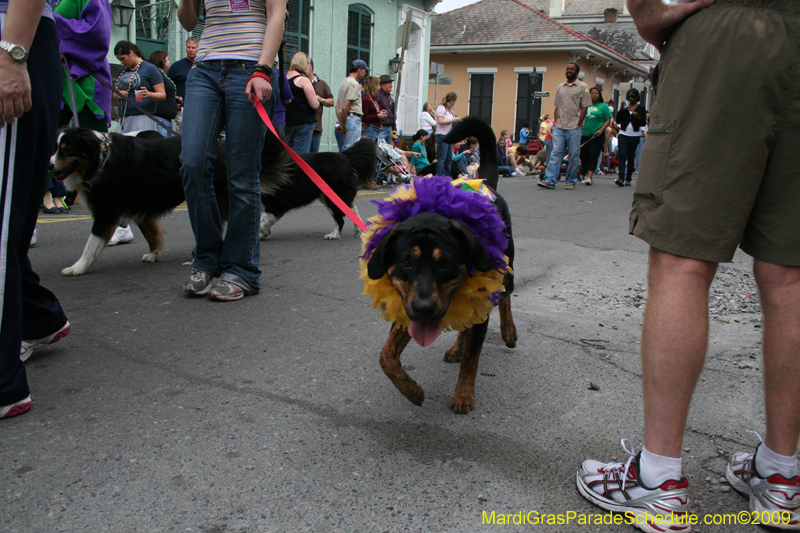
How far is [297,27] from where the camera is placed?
48.2 feet

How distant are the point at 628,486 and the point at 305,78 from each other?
26.5 ft

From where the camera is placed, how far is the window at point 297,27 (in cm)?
1448

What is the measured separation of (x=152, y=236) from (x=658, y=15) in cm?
406

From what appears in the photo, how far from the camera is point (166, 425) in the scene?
2.16 meters

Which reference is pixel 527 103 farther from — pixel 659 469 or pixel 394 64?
pixel 659 469

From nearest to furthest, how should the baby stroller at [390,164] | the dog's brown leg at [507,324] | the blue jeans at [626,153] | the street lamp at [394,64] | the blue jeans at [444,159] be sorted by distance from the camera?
1. the dog's brown leg at [507,324]
2. the baby stroller at [390,164]
3. the blue jeans at [444,159]
4. the blue jeans at [626,153]
5. the street lamp at [394,64]

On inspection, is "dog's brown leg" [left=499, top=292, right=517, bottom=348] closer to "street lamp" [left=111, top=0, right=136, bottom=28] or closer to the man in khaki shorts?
the man in khaki shorts

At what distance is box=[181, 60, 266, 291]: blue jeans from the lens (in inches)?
137

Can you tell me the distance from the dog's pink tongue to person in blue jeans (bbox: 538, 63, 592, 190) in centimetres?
1029

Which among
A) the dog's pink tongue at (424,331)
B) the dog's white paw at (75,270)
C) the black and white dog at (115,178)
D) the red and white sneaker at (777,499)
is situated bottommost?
the dog's white paw at (75,270)

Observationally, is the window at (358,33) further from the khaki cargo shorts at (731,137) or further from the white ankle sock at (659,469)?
the white ankle sock at (659,469)

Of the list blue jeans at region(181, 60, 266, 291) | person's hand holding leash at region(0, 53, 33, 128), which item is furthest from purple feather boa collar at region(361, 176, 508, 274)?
blue jeans at region(181, 60, 266, 291)

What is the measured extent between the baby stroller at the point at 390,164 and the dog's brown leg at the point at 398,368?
358 inches

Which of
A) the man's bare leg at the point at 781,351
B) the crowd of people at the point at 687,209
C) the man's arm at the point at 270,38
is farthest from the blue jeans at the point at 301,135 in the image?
the man's bare leg at the point at 781,351
